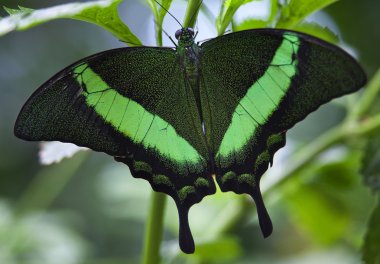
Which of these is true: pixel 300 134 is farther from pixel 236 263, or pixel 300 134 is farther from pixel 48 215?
pixel 48 215

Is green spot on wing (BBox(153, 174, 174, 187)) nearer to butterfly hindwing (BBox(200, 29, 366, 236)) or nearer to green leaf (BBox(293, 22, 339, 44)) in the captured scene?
butterfly hindwing (BBox(200, 29, 366, 236))

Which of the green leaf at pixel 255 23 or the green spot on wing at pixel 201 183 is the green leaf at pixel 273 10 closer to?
the green leaf at pixel 255 23

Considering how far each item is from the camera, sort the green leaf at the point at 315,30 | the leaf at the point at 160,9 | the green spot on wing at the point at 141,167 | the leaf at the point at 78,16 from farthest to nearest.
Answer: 1. the green leaf at the point at 315,30
2. the green spot on wing at the point at 141,167
3. the leaf at the point at 160,9
4. the leaf at the point at 78,16

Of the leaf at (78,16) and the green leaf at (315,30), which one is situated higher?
the leaf at (78,16)

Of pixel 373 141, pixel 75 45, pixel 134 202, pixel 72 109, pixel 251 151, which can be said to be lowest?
pixel 75 45

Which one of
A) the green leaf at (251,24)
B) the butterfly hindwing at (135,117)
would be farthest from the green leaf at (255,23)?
the butterfly hindwing at (135,117)

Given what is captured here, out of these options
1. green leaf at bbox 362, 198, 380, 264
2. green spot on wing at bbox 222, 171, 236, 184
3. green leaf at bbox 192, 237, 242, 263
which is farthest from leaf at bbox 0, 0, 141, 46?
green leaf at bbox 362, 198, 380, 264

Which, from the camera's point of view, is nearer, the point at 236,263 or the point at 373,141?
the point at 373,141

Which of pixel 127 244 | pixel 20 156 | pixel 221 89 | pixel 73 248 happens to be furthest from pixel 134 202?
pixel 20 156
